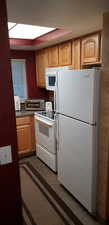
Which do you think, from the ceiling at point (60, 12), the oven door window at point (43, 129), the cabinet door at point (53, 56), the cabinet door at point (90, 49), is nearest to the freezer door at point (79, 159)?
the oven door window at point (43, 129)

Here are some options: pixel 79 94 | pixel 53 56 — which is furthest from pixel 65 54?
pixel 79 94

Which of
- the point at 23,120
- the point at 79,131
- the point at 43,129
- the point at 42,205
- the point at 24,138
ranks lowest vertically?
the point at 42,205

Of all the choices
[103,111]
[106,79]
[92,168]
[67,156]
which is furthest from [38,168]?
[106,79]

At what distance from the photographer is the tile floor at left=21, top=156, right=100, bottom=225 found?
2.12m

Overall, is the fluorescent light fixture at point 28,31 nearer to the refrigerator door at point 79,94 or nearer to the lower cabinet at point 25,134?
the refrigerator door at point 79,94

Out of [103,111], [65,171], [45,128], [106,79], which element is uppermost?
[106,79]

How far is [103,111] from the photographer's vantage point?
1858 mm

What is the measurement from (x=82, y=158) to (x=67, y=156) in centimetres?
37

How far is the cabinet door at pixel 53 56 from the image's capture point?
3280 mm

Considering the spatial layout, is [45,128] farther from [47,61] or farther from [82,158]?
[47,61]

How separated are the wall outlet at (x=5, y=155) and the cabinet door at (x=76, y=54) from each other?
1.86 metres

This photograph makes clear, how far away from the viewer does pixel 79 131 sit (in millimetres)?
2082

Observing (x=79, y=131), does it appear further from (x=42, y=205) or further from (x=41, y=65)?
(x=41, y=65)

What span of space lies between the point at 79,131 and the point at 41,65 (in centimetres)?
234
